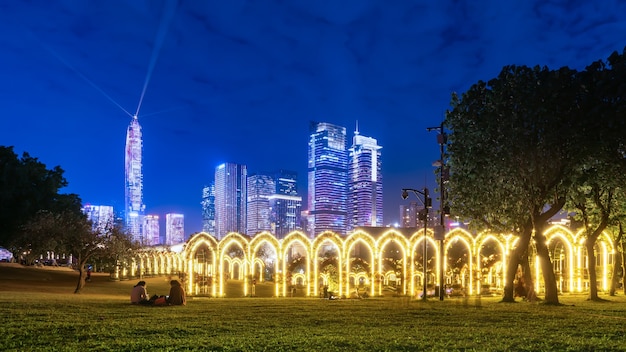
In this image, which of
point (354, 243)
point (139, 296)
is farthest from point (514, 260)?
point (139, 296)

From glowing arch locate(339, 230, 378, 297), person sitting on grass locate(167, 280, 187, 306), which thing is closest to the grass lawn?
person sitting on grass locate(167, 280, 187, 306)

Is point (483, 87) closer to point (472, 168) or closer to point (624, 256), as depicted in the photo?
point (472, 168)

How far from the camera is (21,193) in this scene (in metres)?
48.1

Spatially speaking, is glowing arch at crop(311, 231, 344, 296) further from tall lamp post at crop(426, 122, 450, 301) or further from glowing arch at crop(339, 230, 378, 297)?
tall lamp post at crop(426, 122, 450, 301)

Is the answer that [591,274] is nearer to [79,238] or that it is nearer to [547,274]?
[547,274]

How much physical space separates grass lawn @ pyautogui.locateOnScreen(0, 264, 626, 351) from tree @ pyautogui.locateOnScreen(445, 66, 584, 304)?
5329 millimetres

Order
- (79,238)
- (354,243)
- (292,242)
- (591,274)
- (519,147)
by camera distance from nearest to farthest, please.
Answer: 1. (519,147)
2. (591,274)
3. (292,242)
4. (354,243)
5. (79,238)

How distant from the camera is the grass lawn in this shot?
11.7 m

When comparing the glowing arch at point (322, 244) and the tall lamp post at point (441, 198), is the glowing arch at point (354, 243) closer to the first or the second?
the glowing arch at point (322, 244)

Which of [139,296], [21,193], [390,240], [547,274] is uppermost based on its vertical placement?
[21,193]

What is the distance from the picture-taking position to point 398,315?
61.5 ft

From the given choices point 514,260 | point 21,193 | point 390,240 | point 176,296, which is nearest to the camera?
point 176,296

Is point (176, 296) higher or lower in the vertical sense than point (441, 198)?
lower

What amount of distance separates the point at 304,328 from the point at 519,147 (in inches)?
527
